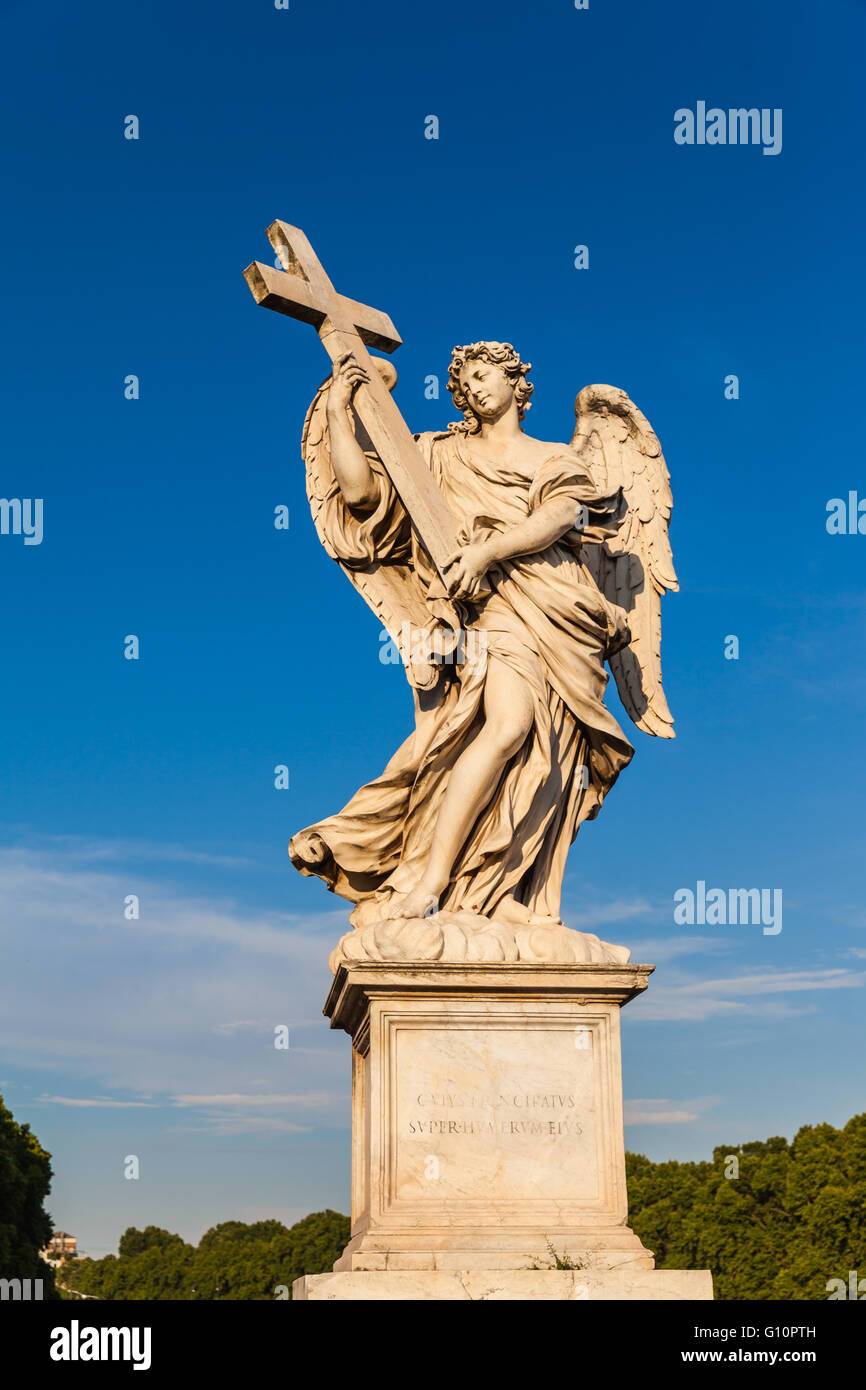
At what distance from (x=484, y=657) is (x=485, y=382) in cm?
194

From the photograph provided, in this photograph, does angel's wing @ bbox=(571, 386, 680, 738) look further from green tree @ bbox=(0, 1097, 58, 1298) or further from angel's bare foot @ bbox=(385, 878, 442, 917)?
green tree @ bbox=(0, 1097, 58, 1298)

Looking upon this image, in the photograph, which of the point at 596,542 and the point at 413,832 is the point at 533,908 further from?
the point at 596,542

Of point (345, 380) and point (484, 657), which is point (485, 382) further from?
point (484, 657)

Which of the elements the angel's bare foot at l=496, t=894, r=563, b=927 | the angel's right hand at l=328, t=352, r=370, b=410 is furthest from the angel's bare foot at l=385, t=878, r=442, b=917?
the angel's right hand at l=328, t=352, r=370, b=410

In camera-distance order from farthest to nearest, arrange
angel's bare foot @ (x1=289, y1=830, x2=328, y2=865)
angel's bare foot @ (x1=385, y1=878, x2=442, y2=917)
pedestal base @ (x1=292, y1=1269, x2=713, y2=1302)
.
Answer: angel's bare foot @ (x1=289, y1=830, x2=328, y2=865) < angel's bare foot @ (x1=385, y1=878, x2=442, y2=917) < pedestal base @ (x1=292, y1=1269, x2=713, y2=1302)

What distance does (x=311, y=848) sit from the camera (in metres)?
8.82

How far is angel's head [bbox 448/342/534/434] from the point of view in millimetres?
9406

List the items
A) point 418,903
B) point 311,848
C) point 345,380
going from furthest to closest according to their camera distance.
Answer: point 345,380 → point 311,848 → point 418,903

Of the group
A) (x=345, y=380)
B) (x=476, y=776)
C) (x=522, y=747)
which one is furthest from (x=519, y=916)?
(x=345, y=380)

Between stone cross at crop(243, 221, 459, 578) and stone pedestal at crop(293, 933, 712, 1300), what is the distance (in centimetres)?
257

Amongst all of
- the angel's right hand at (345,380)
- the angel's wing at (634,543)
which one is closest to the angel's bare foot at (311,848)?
the angel's wing at (634,543)

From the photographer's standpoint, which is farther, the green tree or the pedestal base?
the green tree
